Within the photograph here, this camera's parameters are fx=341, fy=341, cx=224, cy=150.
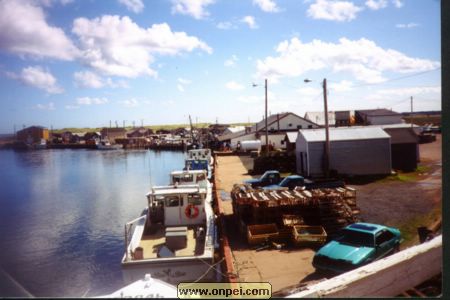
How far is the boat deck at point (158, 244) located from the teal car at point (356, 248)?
190 inches

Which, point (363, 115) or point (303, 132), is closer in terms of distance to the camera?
point (303, 132)

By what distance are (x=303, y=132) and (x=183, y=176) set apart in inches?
436

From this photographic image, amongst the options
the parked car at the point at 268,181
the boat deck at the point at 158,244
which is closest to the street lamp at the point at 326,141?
the parked car at the point at 268,181

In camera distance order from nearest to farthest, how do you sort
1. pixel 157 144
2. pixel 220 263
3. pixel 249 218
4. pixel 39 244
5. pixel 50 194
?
pixel 220 263 < pixel 249 218 < pixel 39 244 < pixel 50 194 < pixel 157 144

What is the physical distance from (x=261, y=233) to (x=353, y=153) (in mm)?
16056

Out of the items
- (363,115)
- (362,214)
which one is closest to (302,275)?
(362,214)

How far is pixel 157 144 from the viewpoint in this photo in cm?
10794

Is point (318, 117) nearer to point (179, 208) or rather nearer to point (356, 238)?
point (179, 208)

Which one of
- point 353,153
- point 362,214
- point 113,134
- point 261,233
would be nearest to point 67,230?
point 261,233

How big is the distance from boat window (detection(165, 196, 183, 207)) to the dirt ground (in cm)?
271

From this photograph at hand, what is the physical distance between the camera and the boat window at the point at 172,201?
15453 millimetres

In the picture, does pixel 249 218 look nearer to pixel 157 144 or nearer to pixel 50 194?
pixel 50 194

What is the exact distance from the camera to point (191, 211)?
613 inches

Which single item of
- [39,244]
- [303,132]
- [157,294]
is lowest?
[39,244]
